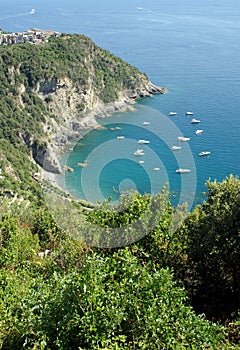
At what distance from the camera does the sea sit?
48.9 m

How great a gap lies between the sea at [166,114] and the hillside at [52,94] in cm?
329

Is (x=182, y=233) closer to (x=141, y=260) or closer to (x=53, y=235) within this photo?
(x=141, y=260)

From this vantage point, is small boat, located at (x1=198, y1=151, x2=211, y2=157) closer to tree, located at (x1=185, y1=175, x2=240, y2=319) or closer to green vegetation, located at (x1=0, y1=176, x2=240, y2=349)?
tree, located at (x1=185, y1=175, x2=240, y2=319)

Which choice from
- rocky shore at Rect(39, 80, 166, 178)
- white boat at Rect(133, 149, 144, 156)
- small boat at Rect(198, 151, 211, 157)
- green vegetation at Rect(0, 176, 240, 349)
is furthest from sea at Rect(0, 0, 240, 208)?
green vegetation at Rect(0, 176, 240, 349)

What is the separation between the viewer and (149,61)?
94000 millimetres

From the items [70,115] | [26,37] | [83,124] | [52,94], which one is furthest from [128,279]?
[26,37]

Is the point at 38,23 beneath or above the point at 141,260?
above

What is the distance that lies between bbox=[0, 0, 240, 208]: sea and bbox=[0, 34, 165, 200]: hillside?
3.29 m

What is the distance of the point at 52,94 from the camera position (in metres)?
65.6

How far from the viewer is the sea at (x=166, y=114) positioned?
1924 inches

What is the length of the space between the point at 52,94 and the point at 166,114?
17.9 m

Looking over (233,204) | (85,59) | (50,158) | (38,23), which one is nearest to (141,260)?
(233,204)

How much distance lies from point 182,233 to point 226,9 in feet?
516

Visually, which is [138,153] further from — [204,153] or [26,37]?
[26,37]
